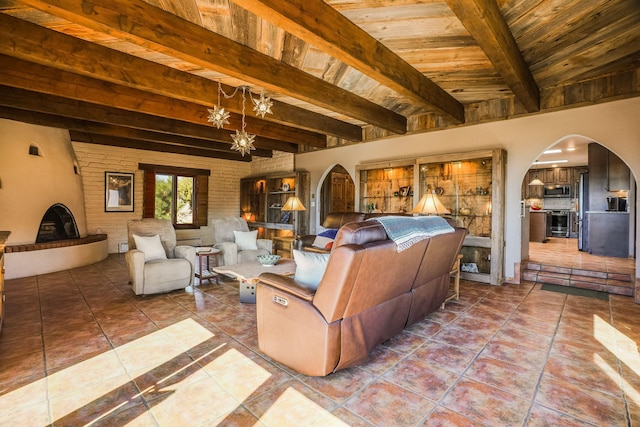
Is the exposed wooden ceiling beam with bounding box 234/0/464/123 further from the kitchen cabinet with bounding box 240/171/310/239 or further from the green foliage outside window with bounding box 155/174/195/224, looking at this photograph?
the green foliage outside window with bounding box 155/174/195/224

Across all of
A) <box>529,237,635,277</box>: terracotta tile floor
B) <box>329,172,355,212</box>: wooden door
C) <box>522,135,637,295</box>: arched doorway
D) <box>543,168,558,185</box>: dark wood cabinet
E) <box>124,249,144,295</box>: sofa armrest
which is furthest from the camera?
<box>543,168,558,185</box>: dark wood cabinet

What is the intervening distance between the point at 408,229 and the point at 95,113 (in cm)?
536

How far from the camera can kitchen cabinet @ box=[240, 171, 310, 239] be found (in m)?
7.74

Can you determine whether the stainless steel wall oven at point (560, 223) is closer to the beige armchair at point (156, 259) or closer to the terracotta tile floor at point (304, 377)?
the terracotta tile floor at point (304, 377)

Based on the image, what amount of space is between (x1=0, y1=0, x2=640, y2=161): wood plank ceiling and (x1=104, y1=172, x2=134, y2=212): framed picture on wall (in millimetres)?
2318

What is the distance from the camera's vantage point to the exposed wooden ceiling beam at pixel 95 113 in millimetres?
4328

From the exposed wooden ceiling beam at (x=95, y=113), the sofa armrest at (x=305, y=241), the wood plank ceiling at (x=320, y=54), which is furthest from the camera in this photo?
the sofa armrest at (x=305, y=241)

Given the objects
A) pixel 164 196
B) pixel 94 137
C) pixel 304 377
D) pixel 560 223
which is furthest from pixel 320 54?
pixel 560 223

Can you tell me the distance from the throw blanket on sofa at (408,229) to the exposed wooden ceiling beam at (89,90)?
155 inches

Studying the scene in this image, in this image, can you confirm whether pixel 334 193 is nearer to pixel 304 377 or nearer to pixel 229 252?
pixel 229 252

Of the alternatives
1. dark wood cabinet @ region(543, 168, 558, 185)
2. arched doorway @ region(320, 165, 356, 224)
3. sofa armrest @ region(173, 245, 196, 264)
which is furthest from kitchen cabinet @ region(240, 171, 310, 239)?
dark wood cabinet @ region(543, 168, 558, 185)

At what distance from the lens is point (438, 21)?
2801mm

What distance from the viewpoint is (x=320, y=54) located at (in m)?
3.42

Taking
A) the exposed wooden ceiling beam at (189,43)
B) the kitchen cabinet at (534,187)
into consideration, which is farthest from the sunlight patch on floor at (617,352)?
the kitchen cabinet at (534,187)
